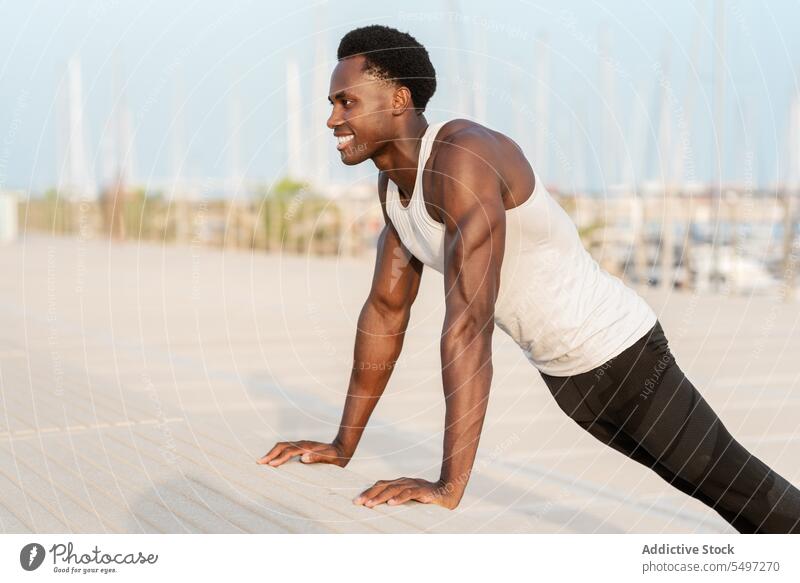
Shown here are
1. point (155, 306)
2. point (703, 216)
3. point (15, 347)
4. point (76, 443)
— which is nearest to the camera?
point (76, 443)

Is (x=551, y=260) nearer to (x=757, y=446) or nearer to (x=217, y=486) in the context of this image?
(x=217, y=486)

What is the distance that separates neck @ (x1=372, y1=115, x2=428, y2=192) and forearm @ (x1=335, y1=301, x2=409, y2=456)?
1.54 ft

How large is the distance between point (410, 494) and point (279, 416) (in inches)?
152

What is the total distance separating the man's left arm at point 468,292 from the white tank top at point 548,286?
0.17m

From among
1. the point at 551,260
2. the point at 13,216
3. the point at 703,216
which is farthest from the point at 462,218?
the point at 703,216

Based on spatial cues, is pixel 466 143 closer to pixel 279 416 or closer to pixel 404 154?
pixel 404 154

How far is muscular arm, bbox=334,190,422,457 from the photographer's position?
10.7 feet

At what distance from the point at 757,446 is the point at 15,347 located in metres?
4.93

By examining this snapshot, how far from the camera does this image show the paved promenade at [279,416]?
3.10 m

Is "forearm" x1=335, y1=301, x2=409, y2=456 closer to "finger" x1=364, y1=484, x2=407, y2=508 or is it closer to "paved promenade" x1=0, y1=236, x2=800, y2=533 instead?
"paved promenade" x1=0, y1=236, x2=800, y2=533

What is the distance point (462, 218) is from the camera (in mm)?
2729

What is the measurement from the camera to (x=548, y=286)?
3010 mm

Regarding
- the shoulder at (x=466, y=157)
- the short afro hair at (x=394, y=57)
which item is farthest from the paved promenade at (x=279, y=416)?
the short afro hair at (x=394, y=57)
